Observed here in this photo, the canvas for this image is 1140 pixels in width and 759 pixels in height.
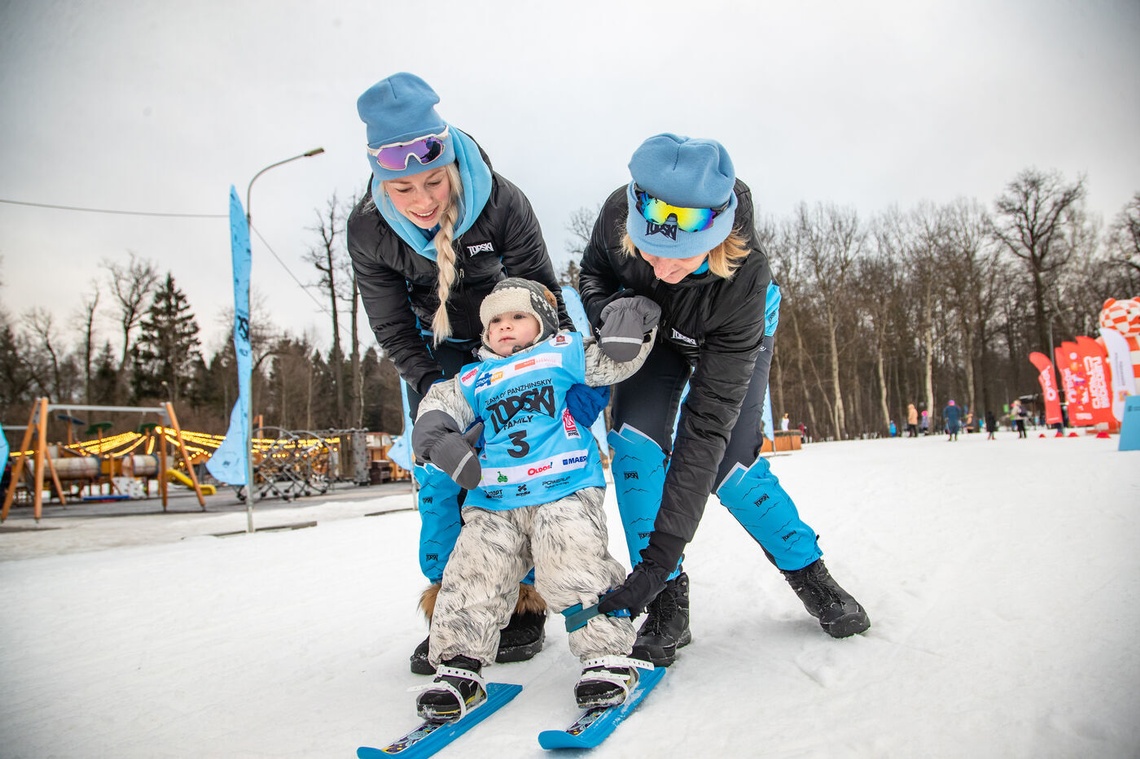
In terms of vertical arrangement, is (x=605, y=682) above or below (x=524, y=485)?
below

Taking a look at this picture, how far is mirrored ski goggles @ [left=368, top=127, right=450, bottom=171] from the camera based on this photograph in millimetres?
2037

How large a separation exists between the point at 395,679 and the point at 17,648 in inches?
73.3

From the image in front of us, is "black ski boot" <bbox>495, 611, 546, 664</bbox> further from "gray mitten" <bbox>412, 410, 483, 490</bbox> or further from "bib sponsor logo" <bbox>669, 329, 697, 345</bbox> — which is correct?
"bib sponsor logo" <bbox>669, 329, 697, 345</bbox>

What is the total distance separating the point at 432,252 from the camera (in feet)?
7.23

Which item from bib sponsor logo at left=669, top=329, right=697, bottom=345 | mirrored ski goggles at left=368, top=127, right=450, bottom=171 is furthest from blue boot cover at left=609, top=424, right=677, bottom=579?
mirrored ski goggles at left=368, top=127, right=450, bottom=171

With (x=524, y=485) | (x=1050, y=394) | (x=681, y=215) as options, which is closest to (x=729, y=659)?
(x=524, y=485)

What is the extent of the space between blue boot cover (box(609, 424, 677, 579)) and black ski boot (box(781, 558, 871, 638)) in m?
0.44

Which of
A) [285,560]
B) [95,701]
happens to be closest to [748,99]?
[95,701]

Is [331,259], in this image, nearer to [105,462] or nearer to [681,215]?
[105,462]

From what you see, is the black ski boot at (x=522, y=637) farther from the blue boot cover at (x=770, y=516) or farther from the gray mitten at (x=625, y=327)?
the gray mitten at (x=625, y=327)

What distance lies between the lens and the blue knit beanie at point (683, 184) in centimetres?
181

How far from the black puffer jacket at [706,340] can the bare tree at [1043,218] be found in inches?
33.1

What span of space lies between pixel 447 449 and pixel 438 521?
603mm

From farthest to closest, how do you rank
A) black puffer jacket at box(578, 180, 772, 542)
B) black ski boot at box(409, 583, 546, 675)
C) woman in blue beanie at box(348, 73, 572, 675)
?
1. black ski boot at box(409, 583, 546, 675)
2. woman in blue beanie at box(348, 73, 572, 675)
3. black puffer jacket at box(578, 180, 772, 542)
